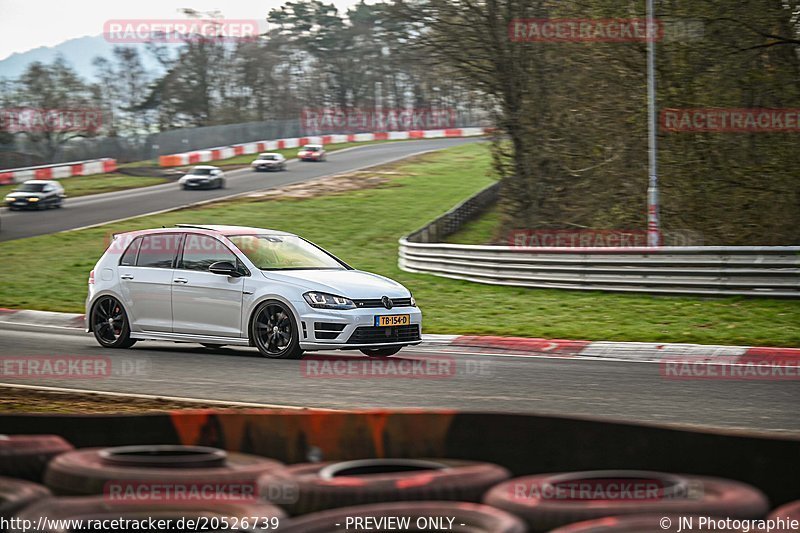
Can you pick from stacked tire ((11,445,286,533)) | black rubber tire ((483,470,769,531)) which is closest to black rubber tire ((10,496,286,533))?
stacked tire ((11,445,286,533))

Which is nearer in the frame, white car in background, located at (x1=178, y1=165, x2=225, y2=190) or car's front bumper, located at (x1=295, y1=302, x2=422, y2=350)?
car's front bumper, located at (x1=295, y1=302, x2=422, y2=350)

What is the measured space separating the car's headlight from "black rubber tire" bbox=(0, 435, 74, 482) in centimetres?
682

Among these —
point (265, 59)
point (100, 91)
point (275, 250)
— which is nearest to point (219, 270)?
point (275, 250)

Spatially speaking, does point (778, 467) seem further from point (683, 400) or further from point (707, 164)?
point (707, 164)

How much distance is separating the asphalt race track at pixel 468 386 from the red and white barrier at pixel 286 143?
4992 centimetres

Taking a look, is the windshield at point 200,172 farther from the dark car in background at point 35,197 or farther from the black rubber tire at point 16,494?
the black rubber tire at point 16,494

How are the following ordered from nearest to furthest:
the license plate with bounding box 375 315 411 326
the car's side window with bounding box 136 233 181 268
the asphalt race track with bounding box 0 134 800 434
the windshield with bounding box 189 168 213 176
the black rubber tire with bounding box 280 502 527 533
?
the black rubber tire with bounding box 280 502 527 533, the asphalt race track with bounding box 0 134 800 434, the license plate with bounding box 375 315 411 326, the car's side window with bounding box 136 233 181 268, the windshield with bounding box 189 168 213 176

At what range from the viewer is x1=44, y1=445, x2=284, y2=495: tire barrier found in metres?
4.23

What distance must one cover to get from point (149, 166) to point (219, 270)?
164 feet

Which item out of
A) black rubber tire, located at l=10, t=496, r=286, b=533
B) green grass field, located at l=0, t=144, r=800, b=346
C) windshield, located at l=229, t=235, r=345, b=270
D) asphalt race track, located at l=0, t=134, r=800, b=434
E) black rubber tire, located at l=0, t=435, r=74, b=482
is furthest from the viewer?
green grass field, located at l=0, t=144, r=800, b=346

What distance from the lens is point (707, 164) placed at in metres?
23.3

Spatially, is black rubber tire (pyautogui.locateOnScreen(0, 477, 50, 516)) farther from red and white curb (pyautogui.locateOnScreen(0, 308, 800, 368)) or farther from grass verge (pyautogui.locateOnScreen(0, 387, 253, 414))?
red and white curb (pyautogui.locateOnScreen(0, 308, 800, 368))

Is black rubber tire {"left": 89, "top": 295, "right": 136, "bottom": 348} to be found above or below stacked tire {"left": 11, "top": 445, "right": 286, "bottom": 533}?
below

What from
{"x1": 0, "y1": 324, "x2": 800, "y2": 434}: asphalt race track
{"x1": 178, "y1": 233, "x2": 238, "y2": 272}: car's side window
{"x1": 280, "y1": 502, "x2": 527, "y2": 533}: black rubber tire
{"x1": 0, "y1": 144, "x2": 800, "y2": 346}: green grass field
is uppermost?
{"x1": 280, "y1": 502, "x2": 527, "y2": 533}: black rubber tire
